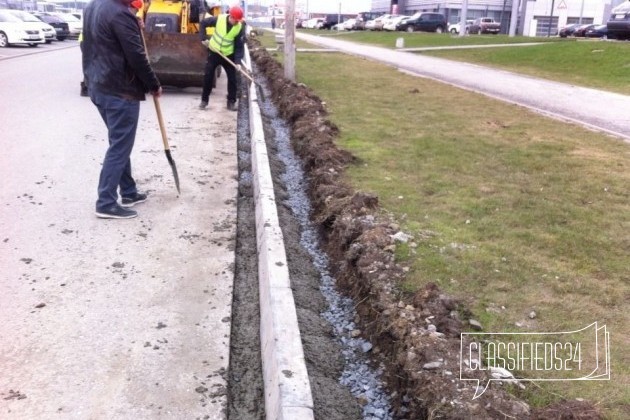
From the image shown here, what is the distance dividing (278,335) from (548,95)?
12.6 metres

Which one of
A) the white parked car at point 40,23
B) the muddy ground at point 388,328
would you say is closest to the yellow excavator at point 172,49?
the muddy ground at point 388,328

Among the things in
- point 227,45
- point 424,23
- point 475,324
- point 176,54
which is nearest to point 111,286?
point 475,324

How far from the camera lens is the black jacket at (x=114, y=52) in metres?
5.18

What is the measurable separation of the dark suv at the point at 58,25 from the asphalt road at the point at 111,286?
29287mm

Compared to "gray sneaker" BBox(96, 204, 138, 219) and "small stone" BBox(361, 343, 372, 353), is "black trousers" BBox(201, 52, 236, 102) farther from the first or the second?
"small stone" BBox(361, 343, 372, 353)

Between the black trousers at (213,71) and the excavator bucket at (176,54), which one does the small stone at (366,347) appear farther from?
the excavator bucket at (176,54)

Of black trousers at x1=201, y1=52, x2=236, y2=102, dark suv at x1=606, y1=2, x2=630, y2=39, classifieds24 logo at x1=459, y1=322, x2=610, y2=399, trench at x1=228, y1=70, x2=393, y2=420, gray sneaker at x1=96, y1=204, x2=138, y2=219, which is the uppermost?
dark suv at x1=606, y1=2, x2=630, y2=39

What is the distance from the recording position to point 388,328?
367cm

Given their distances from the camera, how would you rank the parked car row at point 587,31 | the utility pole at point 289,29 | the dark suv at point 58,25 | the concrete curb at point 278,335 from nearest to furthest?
the concrete curb at point 278,335, the utility pole at point 289,29, the dark suv at point 58,25, the parked car row at point 587,31

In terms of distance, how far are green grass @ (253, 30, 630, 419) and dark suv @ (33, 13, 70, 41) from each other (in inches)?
1144

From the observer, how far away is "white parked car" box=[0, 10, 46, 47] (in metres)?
26.4

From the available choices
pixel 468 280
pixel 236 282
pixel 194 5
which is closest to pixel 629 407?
pixel 468 280

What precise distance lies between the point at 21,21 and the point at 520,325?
96.9 feet

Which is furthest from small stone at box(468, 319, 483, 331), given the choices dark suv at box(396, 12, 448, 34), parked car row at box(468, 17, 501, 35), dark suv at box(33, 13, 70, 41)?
parked car row at box(468, 17, 501, 35)
